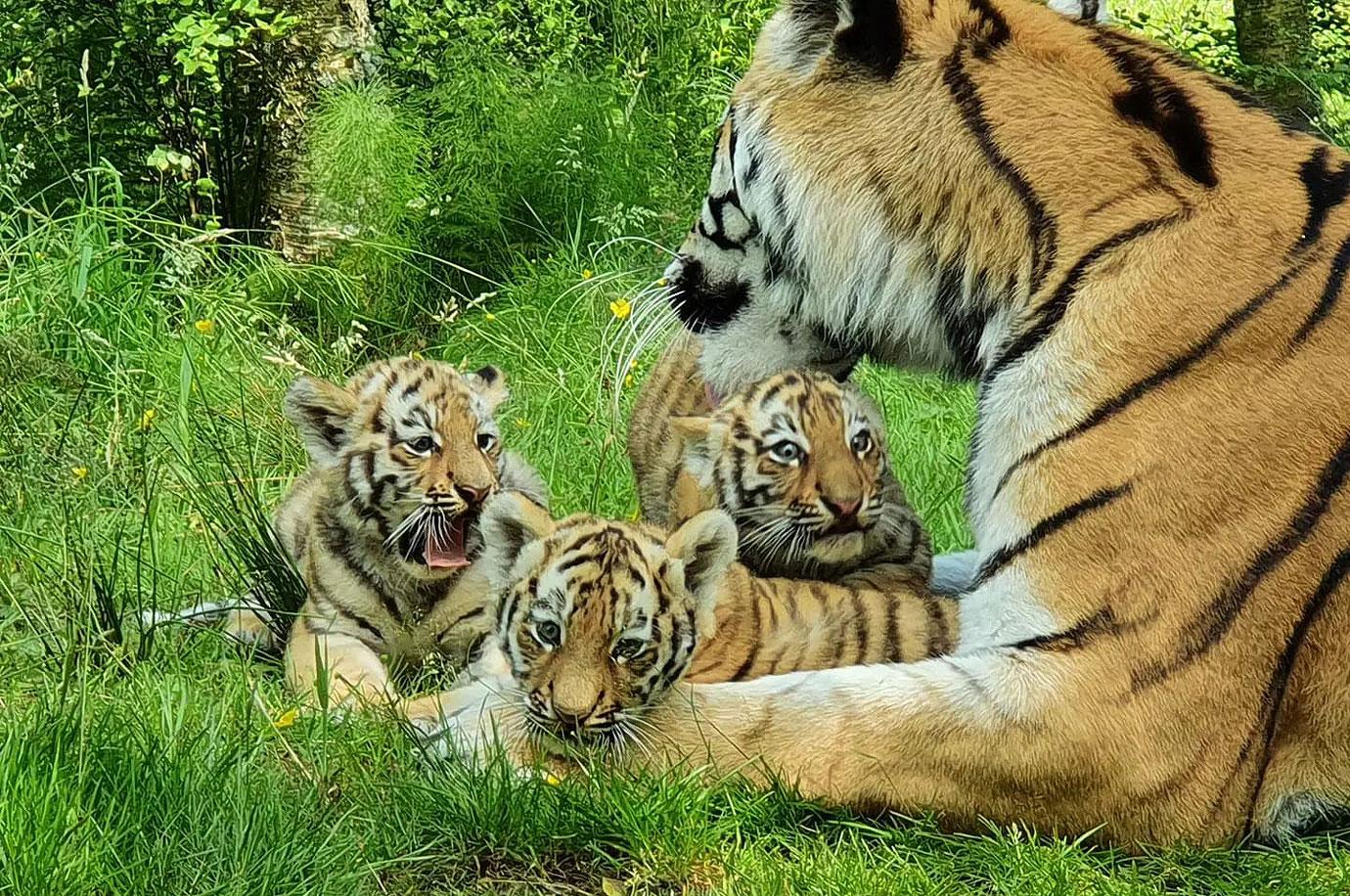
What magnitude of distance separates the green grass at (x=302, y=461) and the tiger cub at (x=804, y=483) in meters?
0.24

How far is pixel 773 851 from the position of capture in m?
2.61

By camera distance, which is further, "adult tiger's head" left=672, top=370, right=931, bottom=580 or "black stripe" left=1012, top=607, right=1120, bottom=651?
"adult tiger's head" left=672, top=370, right=931, bottom=580

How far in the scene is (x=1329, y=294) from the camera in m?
2.77

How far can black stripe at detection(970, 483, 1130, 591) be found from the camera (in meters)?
2.68

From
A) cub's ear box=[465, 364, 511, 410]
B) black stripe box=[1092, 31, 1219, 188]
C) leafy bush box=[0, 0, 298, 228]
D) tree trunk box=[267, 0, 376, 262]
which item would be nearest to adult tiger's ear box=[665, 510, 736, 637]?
cub's ear box=[465, 364, 511, 410]

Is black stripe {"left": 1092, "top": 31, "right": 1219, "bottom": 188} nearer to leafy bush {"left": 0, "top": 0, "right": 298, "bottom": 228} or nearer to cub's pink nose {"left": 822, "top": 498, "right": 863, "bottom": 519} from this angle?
cub's pink nose {"left": 822, "top": 498, "right": 863, "bottom": 519}

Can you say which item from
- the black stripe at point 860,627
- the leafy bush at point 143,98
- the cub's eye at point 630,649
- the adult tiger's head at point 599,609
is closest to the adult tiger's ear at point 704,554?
the adult tiger's head at point 599,609

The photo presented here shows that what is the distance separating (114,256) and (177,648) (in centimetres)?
244

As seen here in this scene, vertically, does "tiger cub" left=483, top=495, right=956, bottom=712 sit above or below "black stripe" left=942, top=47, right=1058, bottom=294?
below

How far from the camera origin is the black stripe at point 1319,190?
9.24ft

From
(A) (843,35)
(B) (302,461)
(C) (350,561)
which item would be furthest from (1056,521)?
(B) (302,461)

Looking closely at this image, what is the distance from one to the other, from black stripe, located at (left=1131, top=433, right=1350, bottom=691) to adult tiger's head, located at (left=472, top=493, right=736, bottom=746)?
0.72 m

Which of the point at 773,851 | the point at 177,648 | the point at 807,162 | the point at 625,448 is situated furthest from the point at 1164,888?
the point at 625,448

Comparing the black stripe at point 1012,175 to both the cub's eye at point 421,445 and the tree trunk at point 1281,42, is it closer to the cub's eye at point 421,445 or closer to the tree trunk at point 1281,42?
the cub's eye at point 421,445
